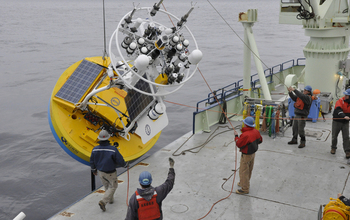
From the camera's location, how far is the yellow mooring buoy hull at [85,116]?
9.17 meters

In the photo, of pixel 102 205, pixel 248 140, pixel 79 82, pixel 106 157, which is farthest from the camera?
pixel 79 82

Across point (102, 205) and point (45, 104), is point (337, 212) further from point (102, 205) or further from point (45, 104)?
point (45, 104)

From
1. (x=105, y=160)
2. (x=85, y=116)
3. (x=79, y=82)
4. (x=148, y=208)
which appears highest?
(x=79, y=82)

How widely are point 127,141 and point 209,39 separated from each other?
1800 inches

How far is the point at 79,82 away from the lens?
965 centimetres

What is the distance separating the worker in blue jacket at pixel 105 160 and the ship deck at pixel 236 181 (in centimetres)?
61

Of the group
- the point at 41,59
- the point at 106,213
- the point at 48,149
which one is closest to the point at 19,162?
the point at 48,149

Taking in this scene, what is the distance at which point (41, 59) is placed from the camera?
118ft

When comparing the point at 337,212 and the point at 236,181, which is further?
the point at 236,181

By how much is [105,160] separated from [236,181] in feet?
10.6

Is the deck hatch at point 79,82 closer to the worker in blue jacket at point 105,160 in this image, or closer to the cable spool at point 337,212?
the worker in blue jacket at point 105,160

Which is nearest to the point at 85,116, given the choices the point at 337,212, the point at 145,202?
the point at 145,202

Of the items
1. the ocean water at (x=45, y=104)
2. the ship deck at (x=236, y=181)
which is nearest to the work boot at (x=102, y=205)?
the ship deck at (x=236, y=181)

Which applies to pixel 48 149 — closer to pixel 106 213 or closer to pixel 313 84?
pixel 106 213
